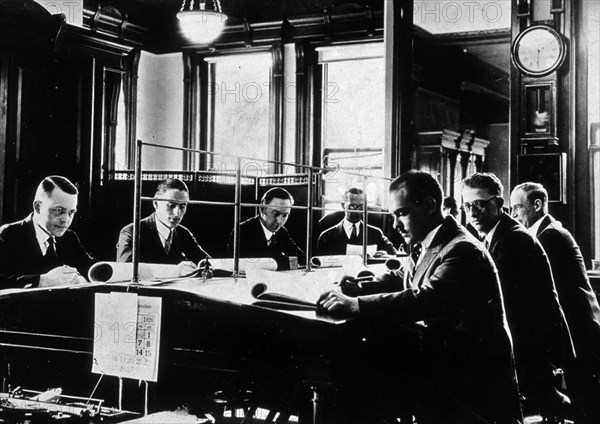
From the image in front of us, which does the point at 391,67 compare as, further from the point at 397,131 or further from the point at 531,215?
the point at 531,215

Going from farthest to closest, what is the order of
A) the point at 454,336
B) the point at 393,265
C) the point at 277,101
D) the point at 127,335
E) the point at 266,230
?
the point at 277,101 → the point at 266,230 → the point at 393,265 → the point at 127,335 → the point at 454,336

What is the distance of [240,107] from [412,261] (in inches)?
353

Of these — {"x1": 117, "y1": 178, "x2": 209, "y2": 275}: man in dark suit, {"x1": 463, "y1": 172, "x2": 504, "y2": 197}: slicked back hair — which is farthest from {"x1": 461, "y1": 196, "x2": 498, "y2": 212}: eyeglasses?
{"x1": 117, "y1": 178, "x2": 209, "y2": 275}: man in dark suit

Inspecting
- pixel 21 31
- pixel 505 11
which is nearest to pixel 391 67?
pixel 505 11

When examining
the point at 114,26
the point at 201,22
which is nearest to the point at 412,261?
the point at 201,22

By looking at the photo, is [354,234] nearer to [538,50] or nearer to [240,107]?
A: [538,50]

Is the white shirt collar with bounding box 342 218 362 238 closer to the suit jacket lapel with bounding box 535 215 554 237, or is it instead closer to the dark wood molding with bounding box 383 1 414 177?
the dark wood molding with bounding box 383 1 414 177

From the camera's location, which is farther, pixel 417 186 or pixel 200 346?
pixel 200 346

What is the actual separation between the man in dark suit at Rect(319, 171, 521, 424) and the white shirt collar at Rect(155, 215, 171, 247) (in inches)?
107

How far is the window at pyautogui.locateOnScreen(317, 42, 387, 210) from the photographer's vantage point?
33.3ft

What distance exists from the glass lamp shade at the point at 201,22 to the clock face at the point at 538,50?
349 centimetres

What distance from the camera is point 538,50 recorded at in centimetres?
670

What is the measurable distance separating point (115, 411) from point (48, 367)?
0.65m

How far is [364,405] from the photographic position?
2.54 meters
